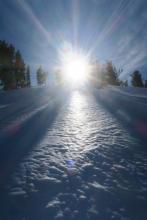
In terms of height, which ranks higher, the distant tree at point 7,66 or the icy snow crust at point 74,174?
the distant tree at point 7,66

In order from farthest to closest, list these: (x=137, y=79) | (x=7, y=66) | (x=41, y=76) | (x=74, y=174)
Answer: (x=41, y=76)
(x=137, y=79)
(x=7, y=66)
(x=74, y=174)

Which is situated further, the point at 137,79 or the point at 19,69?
the point at 137,79

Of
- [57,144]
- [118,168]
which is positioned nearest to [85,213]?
[118,168]

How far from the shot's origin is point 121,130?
21.2ft

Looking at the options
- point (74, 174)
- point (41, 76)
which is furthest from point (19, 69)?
point (74, 174)

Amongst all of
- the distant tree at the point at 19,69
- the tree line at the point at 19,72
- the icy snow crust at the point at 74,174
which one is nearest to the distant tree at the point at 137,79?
the tree line at the point at 19,72

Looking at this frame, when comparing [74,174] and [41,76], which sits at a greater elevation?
[41,76]

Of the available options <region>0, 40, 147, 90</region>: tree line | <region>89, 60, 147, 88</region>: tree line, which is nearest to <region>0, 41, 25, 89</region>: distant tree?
<region>0, 40, 147, 90</region>: tree line

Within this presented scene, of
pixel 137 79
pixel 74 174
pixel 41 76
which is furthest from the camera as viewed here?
pixel 41 76

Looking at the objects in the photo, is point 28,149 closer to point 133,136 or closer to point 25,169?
point 25,169

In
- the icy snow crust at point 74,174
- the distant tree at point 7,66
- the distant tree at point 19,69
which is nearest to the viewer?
the icy snow crust at point 74,174

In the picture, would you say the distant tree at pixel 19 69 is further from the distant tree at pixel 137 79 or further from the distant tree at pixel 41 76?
the distant tree at pixel 137 79

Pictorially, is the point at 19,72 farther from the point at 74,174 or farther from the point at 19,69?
the point at 74,174

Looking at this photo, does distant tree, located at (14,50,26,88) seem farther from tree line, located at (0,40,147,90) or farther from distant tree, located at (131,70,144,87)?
distant tree, located at (131,70,144,87)
